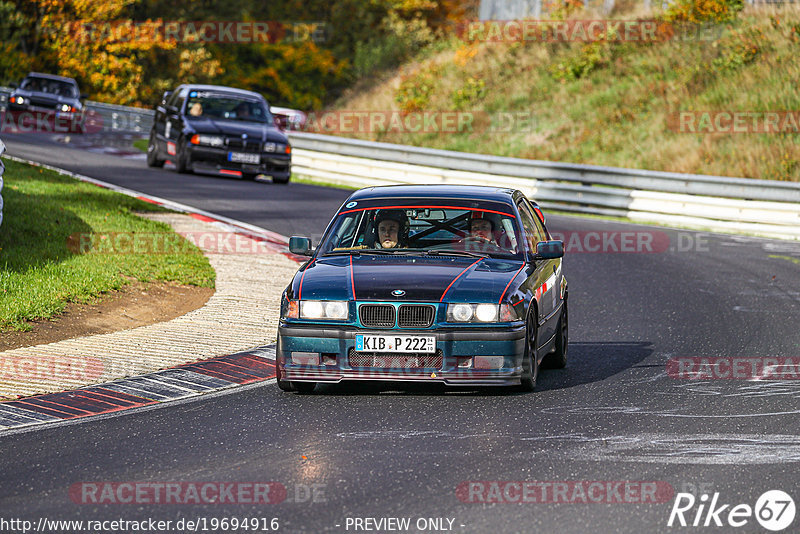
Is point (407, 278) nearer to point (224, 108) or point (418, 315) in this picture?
point (418, 315)

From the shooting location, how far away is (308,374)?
844 cm

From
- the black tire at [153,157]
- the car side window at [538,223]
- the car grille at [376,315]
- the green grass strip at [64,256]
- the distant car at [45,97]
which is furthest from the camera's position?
the distant car at [45,97]

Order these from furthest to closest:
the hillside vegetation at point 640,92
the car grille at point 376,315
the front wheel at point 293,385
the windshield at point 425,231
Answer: the hillside vegetation at point 640,92
the windshield at point 425,231
the front wheel at point 293,385
the car grille at point 376,315

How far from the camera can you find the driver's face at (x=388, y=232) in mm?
9562

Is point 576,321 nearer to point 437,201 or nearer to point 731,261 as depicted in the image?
point 437,201

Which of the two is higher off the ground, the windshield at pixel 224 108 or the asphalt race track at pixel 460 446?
the windshield at pixel 224 108

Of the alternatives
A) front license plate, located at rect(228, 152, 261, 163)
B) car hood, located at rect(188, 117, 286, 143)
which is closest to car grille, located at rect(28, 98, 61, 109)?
car hood, located at rect(188, 117, 286, 143)

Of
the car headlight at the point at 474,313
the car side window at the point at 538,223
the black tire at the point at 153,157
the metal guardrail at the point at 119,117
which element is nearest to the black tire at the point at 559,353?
the car side window at the point at 538,223

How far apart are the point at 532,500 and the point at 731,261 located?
12.6 metres

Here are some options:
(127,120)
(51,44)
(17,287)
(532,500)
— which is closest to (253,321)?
(17,287)

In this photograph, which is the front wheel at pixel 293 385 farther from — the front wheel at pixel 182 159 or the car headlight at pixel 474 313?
the front wheel at pixel 182 159

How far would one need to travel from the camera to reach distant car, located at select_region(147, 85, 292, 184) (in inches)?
961

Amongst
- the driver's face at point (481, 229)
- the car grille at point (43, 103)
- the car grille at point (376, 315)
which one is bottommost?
the car grille at point (376, 315)

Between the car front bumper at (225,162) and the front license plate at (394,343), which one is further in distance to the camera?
the car front bumper at (225,162)
